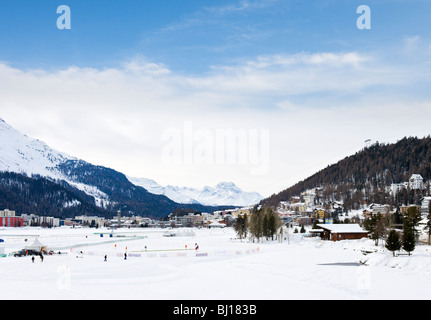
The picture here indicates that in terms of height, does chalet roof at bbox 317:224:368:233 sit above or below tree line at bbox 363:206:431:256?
below

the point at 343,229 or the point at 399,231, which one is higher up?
the point at 399,231

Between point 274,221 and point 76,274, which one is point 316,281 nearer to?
point 76,274

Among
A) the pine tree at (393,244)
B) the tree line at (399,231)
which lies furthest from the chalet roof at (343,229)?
the pine tree at (393,244)

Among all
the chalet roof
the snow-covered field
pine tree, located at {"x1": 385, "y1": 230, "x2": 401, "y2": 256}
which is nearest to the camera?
the snow-covered field

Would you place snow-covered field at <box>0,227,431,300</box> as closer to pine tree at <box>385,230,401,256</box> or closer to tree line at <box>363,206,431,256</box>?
pine tree at <box>385,230,401,256</box>

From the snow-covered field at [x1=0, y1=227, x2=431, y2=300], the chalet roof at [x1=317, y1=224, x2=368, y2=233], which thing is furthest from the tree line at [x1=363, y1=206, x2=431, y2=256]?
the chalet roof at [x1=317, y1=224, x2=368, y2=233]

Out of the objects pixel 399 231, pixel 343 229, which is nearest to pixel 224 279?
pixel 399 231

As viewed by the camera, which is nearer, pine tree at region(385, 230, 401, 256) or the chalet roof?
pine tree at region(385, 230, 401, 256)

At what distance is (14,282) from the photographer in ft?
118

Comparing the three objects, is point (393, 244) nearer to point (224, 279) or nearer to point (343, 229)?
point (224, 279)

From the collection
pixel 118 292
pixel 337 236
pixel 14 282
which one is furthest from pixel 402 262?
pixel 337 236
